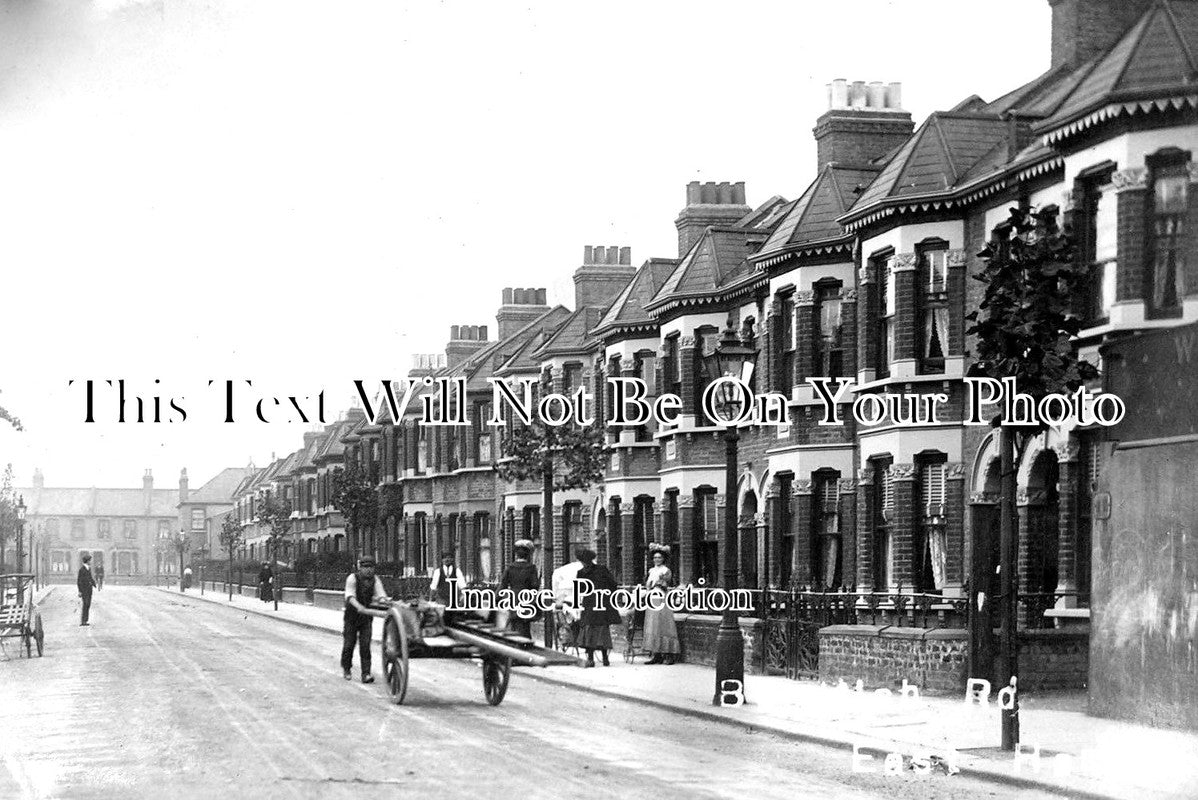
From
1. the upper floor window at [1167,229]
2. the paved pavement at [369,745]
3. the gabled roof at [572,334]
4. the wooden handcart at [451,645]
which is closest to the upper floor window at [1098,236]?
the upper floor window at [1167,229]

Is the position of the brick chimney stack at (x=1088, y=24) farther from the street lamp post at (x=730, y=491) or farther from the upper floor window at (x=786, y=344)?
the street lamp post at (x=730, y=491)

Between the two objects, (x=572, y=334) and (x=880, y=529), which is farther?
(x=572, y=334)

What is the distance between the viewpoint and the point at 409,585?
51.2 metres

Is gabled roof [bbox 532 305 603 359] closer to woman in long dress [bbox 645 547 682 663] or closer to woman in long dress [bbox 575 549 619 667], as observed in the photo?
woman in long dress [bbox 645 547 682 663]

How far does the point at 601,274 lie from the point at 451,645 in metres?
32.1

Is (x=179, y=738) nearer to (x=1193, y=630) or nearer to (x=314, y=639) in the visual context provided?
(x=1193, y=630)

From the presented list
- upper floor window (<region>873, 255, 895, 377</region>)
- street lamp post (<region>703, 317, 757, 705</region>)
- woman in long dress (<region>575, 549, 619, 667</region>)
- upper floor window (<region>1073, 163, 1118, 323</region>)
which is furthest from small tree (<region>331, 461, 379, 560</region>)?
upper floor window (<region>1073, 163, 1118, 323</region>)

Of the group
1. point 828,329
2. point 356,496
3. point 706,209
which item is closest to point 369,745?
point 828,329

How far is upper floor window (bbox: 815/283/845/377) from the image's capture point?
3048 cm

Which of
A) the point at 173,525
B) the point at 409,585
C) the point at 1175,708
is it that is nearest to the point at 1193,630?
the point at 1175,708

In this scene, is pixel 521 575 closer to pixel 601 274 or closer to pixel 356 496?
pixel 601 274

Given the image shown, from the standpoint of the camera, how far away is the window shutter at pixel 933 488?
86.9 feet

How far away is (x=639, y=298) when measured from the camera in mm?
41188

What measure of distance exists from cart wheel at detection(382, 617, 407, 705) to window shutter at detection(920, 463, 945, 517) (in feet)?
34.1
